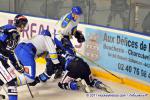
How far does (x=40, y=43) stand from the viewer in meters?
5.71

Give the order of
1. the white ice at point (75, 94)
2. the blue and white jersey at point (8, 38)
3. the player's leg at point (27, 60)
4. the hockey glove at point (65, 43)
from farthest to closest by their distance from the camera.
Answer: the hockey glove at point (65, 43) → the white ice at point (75, 94) → the player's leg at point (27, 60) → the blue and white jersey at point (8, 38)

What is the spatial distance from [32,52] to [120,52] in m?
1.53

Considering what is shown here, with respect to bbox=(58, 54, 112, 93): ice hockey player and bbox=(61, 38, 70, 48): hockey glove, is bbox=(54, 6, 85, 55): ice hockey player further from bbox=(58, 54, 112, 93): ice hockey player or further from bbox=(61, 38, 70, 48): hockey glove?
bbox=(58, 54, 112, 93): ice hockey player

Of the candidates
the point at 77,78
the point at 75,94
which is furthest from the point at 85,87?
the point at 77,78

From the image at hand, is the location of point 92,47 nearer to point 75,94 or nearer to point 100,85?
point 100,85

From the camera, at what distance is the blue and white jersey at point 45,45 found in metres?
5.49

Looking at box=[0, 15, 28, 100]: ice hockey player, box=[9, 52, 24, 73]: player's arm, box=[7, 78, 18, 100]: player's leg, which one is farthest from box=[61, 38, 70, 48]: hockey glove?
box=[7, 78, 18, 100]: player's leg

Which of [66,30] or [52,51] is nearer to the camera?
[52,51]

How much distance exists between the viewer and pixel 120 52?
641 centimetres

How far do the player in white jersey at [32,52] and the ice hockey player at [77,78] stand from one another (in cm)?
40

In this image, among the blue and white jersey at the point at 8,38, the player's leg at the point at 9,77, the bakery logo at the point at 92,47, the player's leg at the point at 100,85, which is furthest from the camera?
the bakery logo at the point at 92,47

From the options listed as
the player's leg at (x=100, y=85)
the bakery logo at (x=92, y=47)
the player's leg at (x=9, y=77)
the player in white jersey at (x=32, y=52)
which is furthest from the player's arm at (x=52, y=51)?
the bakery logo at (x=92, y=47)

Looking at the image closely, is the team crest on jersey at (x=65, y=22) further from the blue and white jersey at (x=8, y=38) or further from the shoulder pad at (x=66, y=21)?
the blue and white jersey at (x=8, y=38)

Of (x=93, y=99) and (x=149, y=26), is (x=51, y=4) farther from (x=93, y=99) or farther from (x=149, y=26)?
(x=93, y=99)
